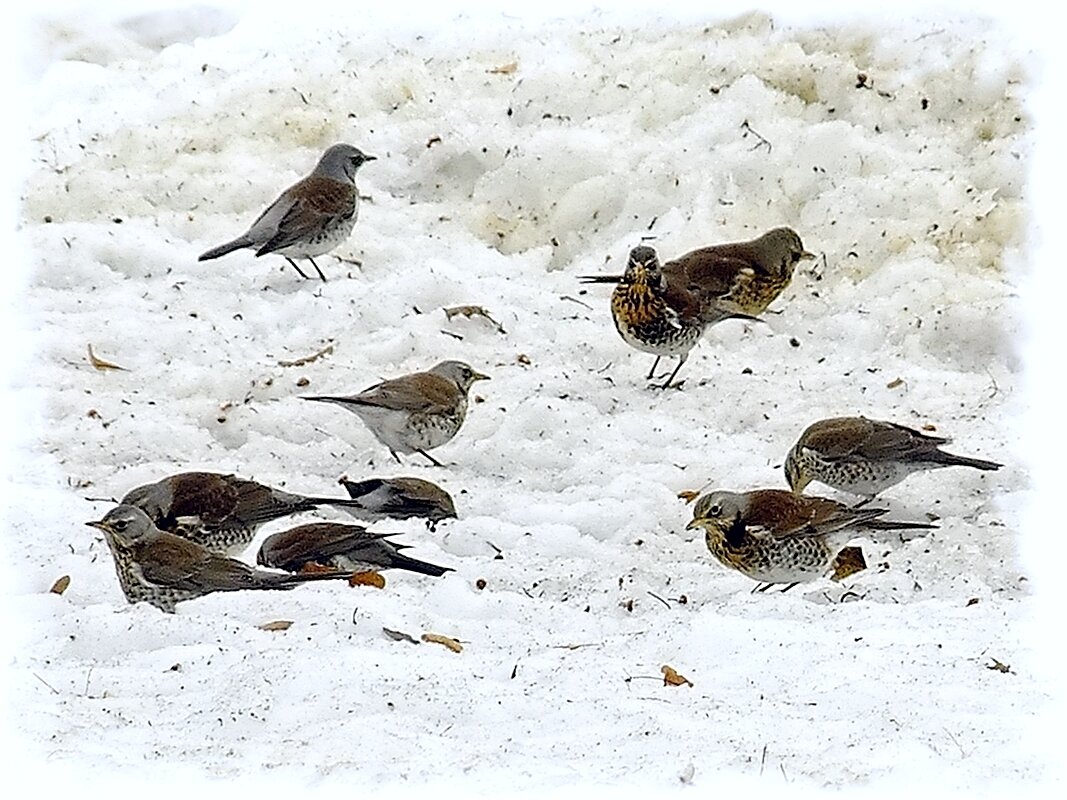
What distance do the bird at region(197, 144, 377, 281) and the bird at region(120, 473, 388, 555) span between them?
2182mm

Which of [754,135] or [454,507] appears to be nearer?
[454,507]

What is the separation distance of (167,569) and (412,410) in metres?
1.57

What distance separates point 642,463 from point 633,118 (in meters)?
2.95

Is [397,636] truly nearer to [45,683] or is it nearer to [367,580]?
[367,580]

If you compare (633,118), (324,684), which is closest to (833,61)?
(633,118)

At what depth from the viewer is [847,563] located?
5.67 m

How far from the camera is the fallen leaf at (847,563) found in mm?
5621

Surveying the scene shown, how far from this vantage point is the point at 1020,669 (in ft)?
14.7

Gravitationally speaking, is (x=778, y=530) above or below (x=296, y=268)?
above

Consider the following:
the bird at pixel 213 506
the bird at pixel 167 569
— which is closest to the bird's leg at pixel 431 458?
the bird at pixel 213 506

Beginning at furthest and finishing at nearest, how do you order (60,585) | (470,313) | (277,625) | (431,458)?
(470,313)
(431,458)
(60,585)
(277,625)

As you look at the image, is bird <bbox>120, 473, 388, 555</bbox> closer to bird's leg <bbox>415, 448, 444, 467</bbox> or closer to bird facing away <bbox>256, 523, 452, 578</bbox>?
bird facing away <bbox>256, 523, 452, 578</bbox>

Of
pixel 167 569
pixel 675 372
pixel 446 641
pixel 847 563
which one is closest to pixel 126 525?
pixel 167 569

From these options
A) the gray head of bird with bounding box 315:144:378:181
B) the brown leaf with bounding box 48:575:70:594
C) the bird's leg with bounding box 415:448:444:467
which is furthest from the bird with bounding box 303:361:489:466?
the gray head of bird with bounding box 315:144:378:181
